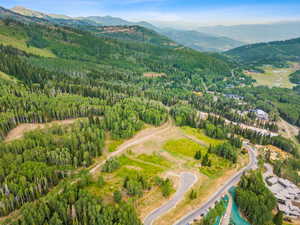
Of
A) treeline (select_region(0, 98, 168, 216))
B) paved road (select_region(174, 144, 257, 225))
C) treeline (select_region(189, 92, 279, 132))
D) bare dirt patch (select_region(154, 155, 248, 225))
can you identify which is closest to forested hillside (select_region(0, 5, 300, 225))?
treeline (select_region(0, 98, 168, 216))

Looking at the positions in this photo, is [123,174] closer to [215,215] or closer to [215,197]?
[215,197]

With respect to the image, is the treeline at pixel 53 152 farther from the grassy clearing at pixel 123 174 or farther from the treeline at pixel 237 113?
the treeline at pixel 237 113

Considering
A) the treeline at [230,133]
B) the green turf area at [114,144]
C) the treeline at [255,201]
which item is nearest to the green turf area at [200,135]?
the treeline at [230,133]

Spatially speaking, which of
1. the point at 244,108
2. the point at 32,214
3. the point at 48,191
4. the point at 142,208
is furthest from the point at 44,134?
the point at 244,108

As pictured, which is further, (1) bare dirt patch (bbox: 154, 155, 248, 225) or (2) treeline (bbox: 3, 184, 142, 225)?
(1) bare dirt patch (bbox: 154, 155, 248, 225)

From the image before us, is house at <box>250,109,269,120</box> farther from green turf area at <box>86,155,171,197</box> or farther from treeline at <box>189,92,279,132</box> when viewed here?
green turf area at <box>86,155,171,197</box>

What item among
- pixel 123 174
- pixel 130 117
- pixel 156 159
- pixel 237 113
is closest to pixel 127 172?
pixel 123 174

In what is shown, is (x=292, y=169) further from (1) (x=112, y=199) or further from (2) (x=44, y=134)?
(2) (x=44, y=134)
